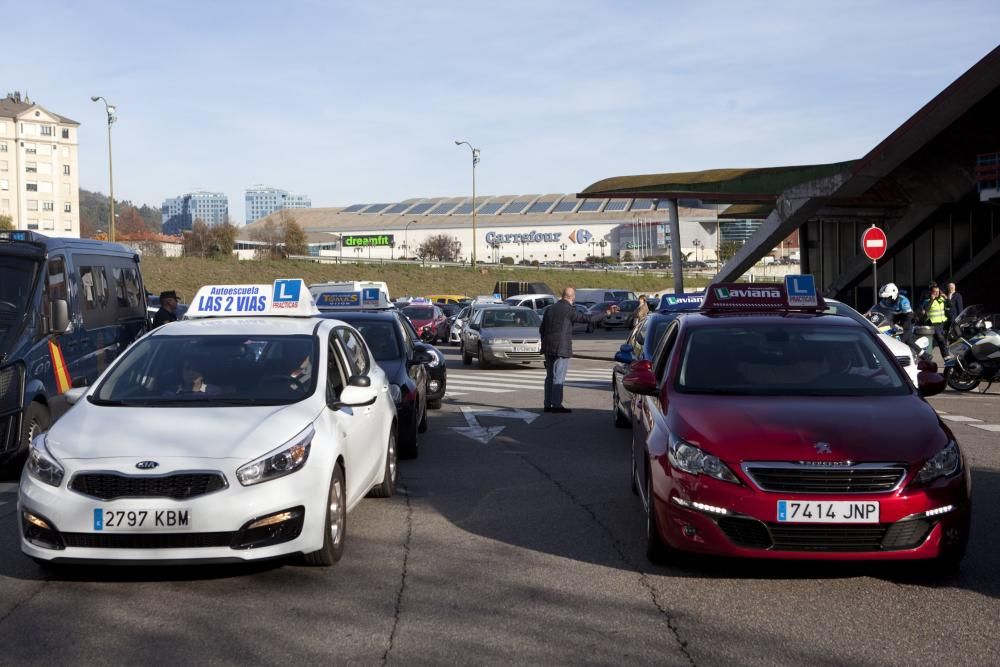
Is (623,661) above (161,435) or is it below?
below

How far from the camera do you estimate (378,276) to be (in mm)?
85500

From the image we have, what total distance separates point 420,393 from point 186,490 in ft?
22.3

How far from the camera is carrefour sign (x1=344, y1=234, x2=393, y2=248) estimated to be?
5236 inches

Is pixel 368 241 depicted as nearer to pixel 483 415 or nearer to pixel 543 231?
pixel 543 231

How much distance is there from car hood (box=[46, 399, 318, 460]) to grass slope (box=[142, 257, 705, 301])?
61818 mm

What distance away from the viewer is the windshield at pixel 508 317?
88.0ft

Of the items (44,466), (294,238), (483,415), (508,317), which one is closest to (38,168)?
(294,238)

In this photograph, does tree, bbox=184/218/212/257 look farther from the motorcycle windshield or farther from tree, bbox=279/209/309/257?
the motorcycle windshield

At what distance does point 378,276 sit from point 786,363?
259 feet

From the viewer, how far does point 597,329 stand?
52688 mm

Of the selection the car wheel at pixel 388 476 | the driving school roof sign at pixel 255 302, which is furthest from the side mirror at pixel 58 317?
the car wheel at pixel 388 476

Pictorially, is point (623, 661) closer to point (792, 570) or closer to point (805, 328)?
point (792, 570)

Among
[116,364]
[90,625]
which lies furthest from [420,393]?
[90,625]

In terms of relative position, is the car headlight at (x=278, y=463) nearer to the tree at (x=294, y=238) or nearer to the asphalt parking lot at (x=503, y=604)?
the asphalt parking lot at (x=503, y=604)
